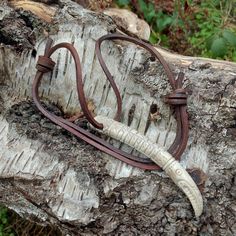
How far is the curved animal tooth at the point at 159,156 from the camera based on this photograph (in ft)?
5.10

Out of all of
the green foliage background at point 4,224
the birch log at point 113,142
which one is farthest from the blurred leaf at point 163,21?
the green foliage background at point 4,224

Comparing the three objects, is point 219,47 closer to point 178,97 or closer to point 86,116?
point 178,97

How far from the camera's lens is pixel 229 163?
1.63 metres

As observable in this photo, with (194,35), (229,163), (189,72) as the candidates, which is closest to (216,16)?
(194,35)

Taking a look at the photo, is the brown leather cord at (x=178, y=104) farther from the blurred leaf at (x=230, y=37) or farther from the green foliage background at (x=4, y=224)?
the green foliage background at (x=4, y=224)

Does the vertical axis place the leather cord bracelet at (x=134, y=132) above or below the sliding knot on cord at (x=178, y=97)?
below

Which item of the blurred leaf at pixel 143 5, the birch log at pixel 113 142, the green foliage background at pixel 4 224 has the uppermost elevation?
the blurred leaf at pixel 143 5

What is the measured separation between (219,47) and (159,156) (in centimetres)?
120

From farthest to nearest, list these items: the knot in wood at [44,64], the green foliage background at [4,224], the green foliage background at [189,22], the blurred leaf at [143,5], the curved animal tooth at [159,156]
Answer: the blurred leaf at [143,5]
the green foliage background at [189,22]
the green foliage background at [4,224]
the knot in wood at [44,64]
the curved animal tooth at [159,156]

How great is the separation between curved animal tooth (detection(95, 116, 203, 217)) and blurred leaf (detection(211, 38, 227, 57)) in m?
1.13

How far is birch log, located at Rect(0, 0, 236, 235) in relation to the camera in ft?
5.26

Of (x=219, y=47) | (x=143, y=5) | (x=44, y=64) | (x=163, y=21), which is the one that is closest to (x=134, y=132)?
(x=44, y=64)

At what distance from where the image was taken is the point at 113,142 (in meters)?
1.72

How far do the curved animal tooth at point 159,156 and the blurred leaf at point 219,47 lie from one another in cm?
113
